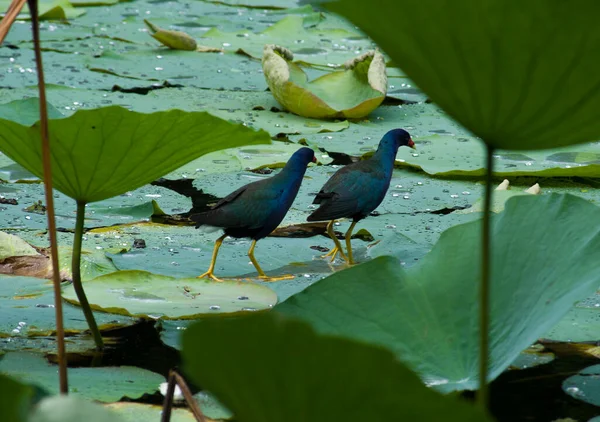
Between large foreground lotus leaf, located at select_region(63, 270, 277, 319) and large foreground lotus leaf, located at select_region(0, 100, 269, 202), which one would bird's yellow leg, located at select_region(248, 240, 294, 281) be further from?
large foreground lotus leaf, located at select_region(0, 100, 269, 202)

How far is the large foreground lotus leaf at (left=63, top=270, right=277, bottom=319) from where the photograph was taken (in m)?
1.71

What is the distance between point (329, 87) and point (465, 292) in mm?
2436

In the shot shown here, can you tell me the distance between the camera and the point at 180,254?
218 cm

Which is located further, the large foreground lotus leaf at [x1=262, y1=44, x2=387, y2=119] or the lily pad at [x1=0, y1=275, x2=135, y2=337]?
the large foreground lotus leaf at [x1=262, y1=44, x2=387, y2=119]

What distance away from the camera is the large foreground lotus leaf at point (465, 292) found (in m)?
1.18

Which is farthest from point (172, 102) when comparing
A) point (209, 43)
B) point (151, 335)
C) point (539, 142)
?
point (539, 142)

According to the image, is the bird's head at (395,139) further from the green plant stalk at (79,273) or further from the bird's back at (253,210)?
the green plant stalk at (79,273)

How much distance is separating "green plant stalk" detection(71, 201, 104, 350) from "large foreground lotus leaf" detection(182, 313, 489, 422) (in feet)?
2.96

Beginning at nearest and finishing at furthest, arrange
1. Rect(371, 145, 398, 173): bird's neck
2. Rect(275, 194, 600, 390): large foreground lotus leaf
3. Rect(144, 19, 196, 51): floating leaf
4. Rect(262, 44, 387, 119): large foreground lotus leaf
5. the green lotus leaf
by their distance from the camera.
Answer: Rect(275, 194, 600, 390): large foreground lotus leaf
Rect(371, 145, 398, 173): bird's neck
Rect(262, 44, 387, 119): large foreground lotus leaf
Rect(144, 19, 196, 51): floating leaf
the green lotus leaf

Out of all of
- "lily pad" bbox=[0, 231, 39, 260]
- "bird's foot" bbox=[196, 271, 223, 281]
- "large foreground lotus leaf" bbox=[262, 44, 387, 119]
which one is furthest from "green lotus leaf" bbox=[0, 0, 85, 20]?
"bird's foot" bbox=[196, 271, 223, 281]

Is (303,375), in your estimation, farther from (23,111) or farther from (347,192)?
(347,192)

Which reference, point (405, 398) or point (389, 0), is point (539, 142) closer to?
point (389, 0)

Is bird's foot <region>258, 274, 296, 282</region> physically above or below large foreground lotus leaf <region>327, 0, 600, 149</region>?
below

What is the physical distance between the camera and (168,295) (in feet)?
5.90
